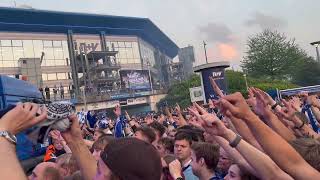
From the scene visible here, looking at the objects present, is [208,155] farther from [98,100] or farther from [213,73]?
[98,100]

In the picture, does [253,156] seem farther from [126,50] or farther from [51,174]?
[126,50]

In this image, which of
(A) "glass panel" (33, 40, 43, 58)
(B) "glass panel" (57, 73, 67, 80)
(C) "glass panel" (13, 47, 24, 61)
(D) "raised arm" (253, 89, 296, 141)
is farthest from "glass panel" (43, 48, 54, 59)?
(D) "raised arm" (253, 89, 296, 141)

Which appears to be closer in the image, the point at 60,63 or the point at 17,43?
the point at 17,43

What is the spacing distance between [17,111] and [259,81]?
1763 inches

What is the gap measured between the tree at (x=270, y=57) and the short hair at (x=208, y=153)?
147 feet

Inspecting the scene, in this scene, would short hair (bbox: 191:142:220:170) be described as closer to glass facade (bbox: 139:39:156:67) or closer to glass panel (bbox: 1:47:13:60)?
glass panel (bbox: 1:47:13:60)

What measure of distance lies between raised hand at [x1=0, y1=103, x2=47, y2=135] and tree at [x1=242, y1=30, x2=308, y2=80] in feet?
156

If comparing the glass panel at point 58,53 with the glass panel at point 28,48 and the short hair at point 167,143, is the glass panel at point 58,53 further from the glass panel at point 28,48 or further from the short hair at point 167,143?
the short hair at point 167,143

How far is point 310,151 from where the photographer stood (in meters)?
3.21

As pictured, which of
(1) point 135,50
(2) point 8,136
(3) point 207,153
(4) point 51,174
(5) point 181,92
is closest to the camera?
(2) point 8,136

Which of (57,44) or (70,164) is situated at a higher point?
(57,44)

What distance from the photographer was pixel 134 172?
2391 mm

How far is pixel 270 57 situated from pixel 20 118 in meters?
47.8

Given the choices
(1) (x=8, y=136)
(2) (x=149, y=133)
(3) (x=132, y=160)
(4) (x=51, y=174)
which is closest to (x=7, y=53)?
(2) (x=149, y=133)
